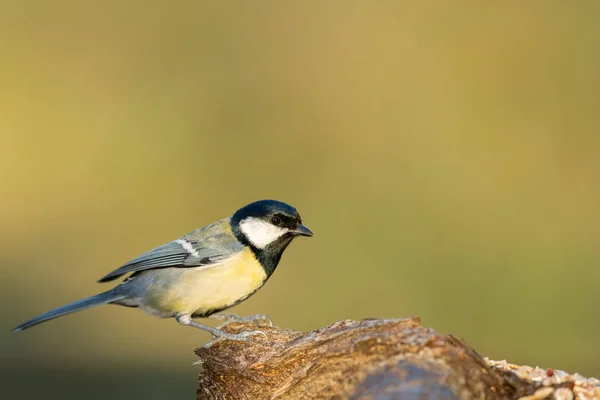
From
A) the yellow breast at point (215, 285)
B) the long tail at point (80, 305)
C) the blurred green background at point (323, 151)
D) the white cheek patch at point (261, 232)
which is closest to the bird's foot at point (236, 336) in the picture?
the yellow breast at point (215, 285)

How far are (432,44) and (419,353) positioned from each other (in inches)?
151

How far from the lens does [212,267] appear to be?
1826 mm

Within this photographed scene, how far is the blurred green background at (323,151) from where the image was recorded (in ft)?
13.3

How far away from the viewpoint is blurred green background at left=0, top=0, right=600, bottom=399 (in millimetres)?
4039

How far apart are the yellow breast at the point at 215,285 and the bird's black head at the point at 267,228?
27 mm

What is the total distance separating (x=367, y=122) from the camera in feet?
15.1

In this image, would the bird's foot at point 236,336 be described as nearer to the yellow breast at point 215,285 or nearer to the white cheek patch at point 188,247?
the yellow breast at point 215,285

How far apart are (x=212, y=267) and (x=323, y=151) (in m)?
2.78

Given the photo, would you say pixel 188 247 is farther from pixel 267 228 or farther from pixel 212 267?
pixel 267 228

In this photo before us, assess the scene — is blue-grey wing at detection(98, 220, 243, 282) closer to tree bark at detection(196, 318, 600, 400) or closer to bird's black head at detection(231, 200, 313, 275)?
bird's black head at detection(231, 200, 313, 275)

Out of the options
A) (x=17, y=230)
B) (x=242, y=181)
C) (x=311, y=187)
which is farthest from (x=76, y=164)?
(x=311, y=187)

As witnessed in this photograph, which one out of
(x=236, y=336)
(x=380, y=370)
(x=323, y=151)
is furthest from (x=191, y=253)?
(x=323, y=151)

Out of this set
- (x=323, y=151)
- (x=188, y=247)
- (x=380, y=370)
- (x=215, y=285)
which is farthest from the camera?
(x=323, y=151)

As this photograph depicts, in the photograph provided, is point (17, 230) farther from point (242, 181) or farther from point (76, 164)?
point (242, 181)
